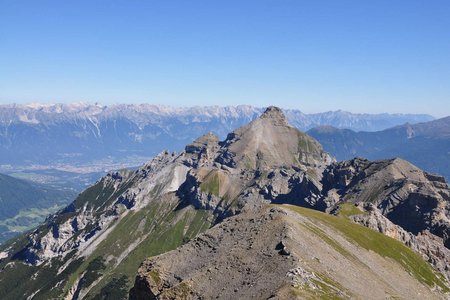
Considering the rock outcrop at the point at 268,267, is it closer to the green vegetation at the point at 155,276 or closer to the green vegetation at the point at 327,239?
the green vegetation at the point at 327,239

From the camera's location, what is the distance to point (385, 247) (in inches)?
6599

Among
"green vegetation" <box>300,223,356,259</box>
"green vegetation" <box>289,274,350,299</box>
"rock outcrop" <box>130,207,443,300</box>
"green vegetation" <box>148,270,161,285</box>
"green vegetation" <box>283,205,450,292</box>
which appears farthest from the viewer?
"green vegetation" <box>283,205,450,292</box>

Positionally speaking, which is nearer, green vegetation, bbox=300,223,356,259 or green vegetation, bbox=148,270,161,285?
green vegetation, bbox=148,270,161,285

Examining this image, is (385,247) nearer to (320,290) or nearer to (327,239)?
(327,239)

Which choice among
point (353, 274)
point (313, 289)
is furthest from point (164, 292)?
point (353, 274)

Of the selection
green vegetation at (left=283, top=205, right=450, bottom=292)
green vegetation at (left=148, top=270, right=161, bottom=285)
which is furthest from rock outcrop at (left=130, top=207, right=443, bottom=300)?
green vegetation at (left=283, top=205, right=450, bottom=292)

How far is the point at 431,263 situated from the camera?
191125 millimetres

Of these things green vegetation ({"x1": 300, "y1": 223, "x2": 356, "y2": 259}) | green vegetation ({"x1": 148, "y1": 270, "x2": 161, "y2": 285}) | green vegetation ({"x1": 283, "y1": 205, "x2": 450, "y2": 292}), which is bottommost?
green vegetation ({"x1": 283, "y1": 205, "x2": 450, "y2": 292})

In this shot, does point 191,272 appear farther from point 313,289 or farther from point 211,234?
point 313,289

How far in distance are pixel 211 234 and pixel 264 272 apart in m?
28.9

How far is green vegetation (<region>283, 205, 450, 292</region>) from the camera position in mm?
159125

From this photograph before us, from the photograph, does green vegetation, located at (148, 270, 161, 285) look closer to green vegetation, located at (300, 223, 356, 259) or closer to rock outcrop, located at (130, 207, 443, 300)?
rock outcrop, located at (130, 207, 443, 300)

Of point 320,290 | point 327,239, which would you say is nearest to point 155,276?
point 320,290

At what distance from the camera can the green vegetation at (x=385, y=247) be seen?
159 metres
